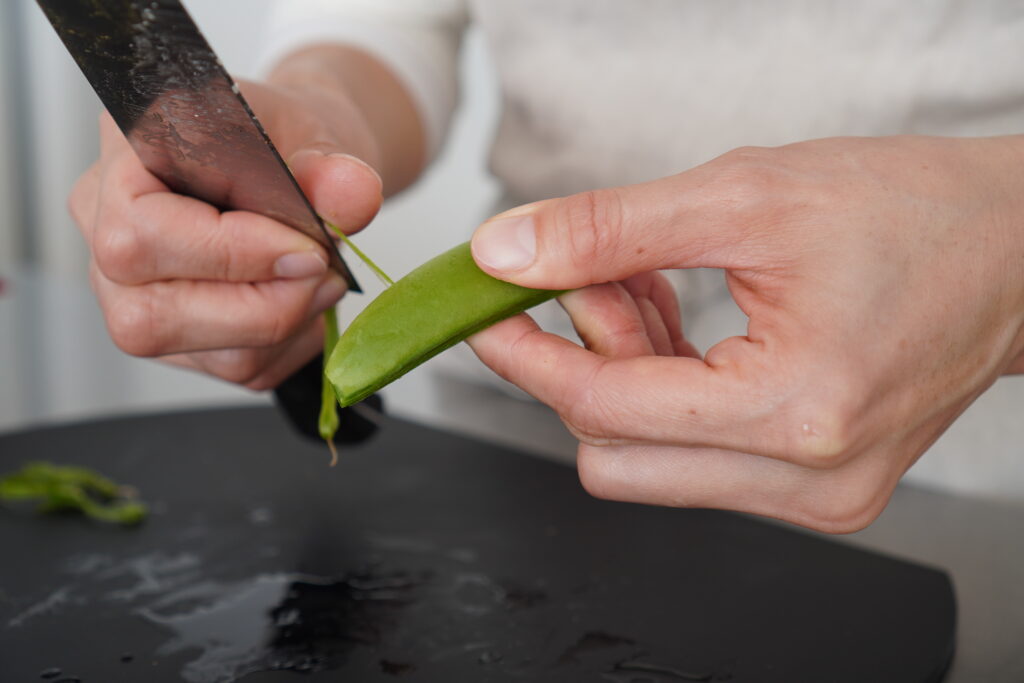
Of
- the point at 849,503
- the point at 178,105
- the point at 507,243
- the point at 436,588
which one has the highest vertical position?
the point at 178,105

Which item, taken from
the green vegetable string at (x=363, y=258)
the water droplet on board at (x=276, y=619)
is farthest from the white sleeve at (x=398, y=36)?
the water droplet on board at (x=276, y=619)

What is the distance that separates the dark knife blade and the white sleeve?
675mm

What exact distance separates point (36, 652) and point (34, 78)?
9.80 ft

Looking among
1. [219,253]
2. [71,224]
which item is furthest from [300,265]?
[71,224]

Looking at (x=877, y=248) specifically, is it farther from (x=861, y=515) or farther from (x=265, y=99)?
(x=265, y=99)

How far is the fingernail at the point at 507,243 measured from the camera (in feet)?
2.05

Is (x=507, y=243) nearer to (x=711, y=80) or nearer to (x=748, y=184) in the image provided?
(x=748, y=184)

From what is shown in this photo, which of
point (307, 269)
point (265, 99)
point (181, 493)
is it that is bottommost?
point (181, 493)

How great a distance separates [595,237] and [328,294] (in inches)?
13.2

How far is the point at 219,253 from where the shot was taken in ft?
2.53

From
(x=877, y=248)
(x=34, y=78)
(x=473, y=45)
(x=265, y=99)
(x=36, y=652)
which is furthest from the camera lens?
(x=34, y=78)

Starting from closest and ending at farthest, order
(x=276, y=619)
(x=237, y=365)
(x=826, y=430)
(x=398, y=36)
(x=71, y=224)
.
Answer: (x=826, y=430) → (x=276, y=619) → (x=237, y=365) → (x=398, y=36) → (x=71, y=224)

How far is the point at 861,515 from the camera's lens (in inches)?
25.9

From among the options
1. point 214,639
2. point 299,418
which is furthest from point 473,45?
Result: point 214,639
